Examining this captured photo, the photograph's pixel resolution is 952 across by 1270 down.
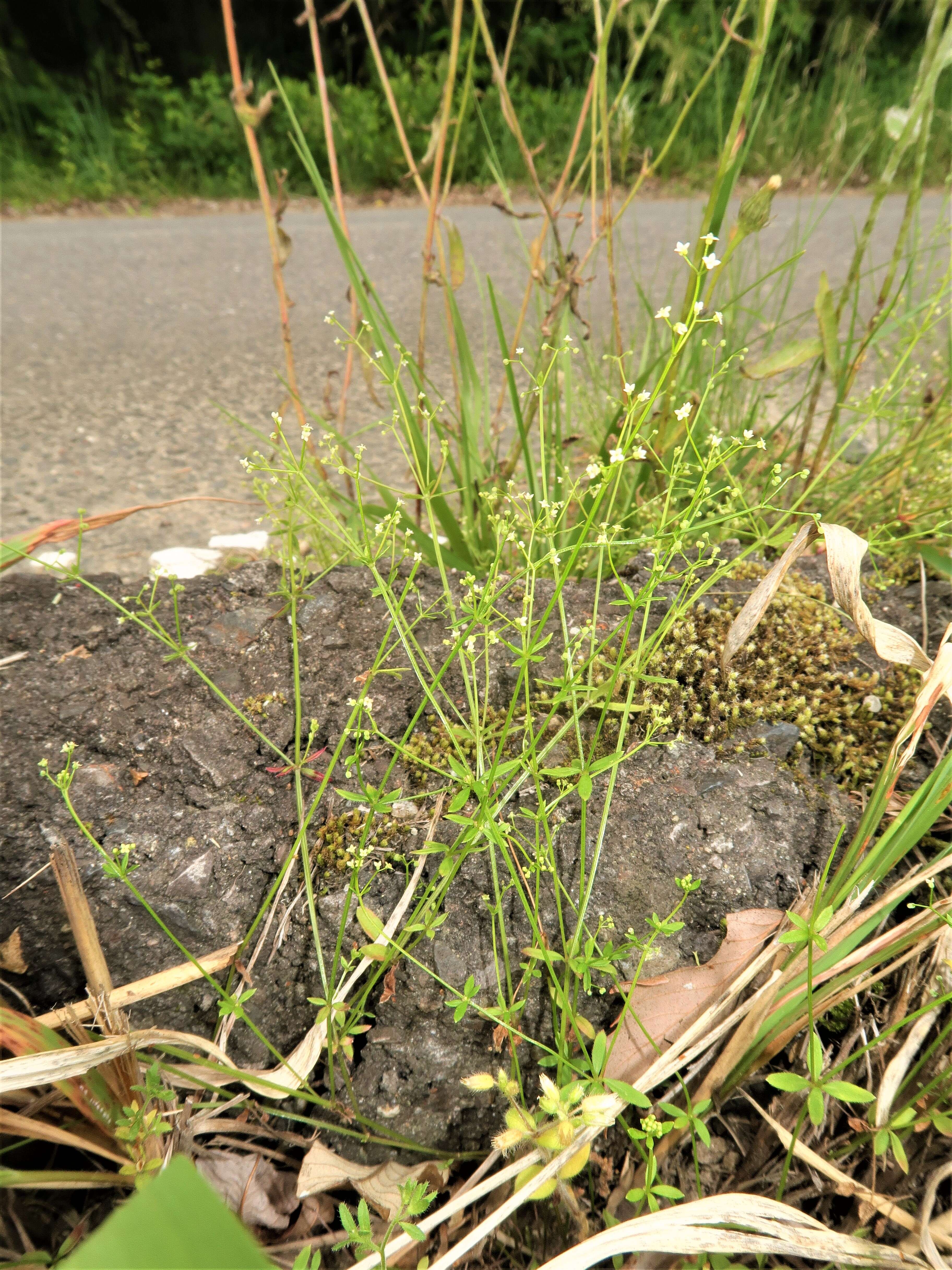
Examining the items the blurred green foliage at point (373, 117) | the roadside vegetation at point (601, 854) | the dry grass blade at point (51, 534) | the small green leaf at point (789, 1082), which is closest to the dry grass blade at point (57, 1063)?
the roadside vegetation at point (601, 854)

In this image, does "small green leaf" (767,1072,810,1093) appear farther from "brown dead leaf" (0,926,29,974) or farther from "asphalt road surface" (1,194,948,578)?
"asphalt road surface" (1,194,948,578)

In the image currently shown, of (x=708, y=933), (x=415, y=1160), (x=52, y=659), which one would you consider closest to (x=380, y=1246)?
(x=415, y=1160)

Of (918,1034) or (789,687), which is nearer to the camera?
(918,1034)

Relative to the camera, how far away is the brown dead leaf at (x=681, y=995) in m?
1.02

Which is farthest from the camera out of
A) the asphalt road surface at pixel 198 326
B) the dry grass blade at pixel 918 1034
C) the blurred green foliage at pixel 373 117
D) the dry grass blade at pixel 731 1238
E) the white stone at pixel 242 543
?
the blurred green foliage at pixel 373 117

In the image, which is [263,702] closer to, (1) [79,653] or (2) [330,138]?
(1) [79,653]

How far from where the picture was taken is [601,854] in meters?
1.11

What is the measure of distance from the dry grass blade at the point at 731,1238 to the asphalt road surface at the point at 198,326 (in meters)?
1.87

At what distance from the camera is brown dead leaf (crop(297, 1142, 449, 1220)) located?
0.94 m

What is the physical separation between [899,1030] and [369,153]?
7.10 meters

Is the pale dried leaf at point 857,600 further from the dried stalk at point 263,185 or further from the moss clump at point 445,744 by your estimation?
the dried stalk at point 263,185

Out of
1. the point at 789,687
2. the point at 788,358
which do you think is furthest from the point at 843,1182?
the point at 788,358

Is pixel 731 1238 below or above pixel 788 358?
below

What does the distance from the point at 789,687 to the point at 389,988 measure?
80 centimetres
